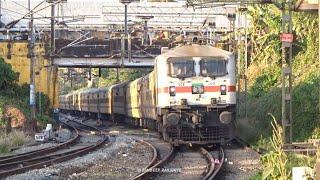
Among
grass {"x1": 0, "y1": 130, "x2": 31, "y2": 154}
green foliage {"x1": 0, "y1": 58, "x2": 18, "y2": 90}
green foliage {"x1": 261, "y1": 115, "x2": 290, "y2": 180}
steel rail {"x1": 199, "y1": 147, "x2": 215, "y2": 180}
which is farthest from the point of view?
green foliage {"x1": 0, "y1": 58, "x2": 18, "y2": 90}

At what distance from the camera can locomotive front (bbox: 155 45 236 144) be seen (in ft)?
59.0

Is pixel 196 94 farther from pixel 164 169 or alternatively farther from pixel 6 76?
pixel 6 76

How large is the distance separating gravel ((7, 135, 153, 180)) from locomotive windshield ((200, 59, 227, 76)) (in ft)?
9.35

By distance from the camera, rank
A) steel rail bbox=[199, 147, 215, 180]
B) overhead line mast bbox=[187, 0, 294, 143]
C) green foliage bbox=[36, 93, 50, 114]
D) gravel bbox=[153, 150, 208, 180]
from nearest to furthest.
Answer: steel rail bbox=[199, 147, 215, 180] → gravel bbox=[153, 150, 208, 180] → overhead line mast bbox=[187, 0, 294, 143] → green foliage bbox=[36, 93, 50, 114]

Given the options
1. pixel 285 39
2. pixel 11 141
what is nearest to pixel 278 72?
pixel 11 141

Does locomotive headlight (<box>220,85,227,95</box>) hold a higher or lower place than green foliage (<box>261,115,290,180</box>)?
higher

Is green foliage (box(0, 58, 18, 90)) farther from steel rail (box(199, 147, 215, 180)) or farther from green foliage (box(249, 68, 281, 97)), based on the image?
steel rail (box(199, 147, 215, 180))

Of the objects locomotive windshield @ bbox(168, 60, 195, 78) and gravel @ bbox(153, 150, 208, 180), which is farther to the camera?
locomotive windshield @ bbox(168, 60, 195, 78)

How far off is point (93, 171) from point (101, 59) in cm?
2445

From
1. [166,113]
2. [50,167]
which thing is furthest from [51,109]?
[50,167]

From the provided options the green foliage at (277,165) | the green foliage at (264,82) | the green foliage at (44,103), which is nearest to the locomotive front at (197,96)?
the green foliage at (277,165)

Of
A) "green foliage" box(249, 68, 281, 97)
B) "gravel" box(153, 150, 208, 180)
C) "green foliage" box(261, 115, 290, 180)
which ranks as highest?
"green foliage" box(249, 68, 281, 97)

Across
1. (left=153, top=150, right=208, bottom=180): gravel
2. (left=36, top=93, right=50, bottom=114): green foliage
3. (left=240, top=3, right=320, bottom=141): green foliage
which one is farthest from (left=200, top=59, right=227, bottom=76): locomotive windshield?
(left=36, top=93, right=50, bottom=114): green foliage

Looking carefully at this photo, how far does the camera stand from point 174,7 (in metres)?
55.3
